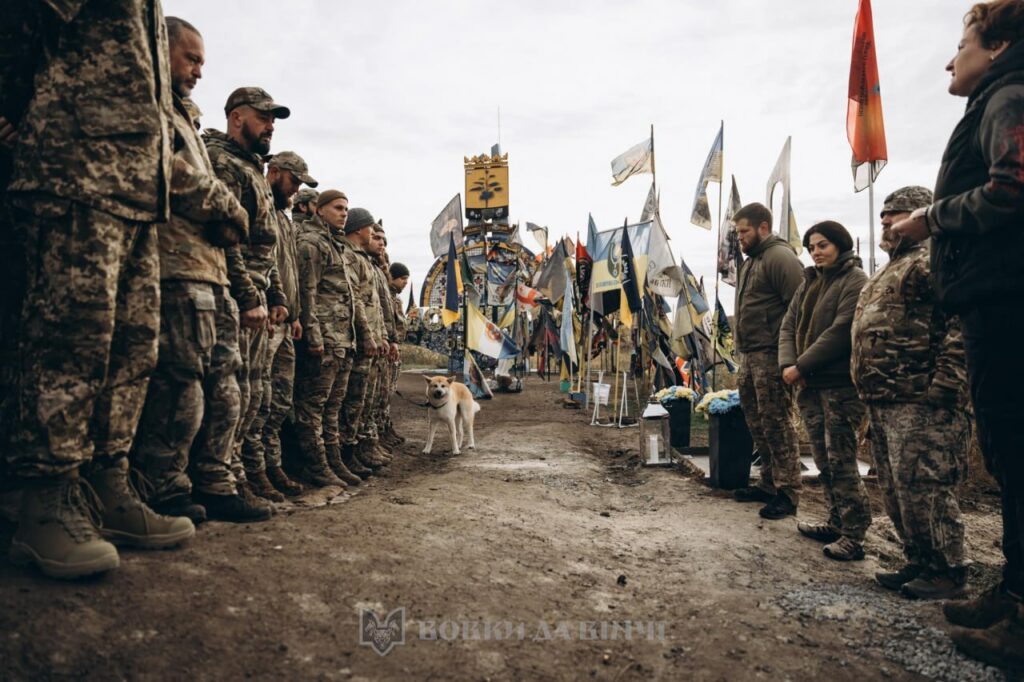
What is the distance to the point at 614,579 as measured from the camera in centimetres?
353

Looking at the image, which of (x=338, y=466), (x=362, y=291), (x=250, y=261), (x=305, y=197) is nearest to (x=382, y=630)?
(x=250, y=261)

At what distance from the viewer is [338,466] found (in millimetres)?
6078

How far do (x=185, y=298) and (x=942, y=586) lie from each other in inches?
162

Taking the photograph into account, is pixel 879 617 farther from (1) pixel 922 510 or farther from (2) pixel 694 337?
(2) pixel 694 337

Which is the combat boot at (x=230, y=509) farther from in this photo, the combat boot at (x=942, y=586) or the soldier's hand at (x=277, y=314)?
the combat boot at (x=942, y=586)

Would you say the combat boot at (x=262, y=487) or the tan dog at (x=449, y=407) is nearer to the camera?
the combat boot at (x=262, y=487)

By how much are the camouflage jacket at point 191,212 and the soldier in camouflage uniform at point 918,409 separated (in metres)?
3.31

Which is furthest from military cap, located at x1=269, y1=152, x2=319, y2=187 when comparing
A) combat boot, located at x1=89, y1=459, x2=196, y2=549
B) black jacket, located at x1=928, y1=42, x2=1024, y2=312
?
black jacket, located at x1=928, y1=42, x2=1024, y2=312

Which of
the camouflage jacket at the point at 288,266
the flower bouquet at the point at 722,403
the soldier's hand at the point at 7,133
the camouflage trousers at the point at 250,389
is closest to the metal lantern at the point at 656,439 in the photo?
the flower bouquet at the point at 722,403

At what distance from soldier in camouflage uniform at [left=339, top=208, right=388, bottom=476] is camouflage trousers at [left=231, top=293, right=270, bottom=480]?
1.86 metres

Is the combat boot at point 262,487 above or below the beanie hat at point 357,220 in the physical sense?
below

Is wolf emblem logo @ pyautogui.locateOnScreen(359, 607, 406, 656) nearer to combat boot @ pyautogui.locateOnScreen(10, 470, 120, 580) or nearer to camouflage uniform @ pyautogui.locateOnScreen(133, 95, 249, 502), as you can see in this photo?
combat boot @ pyautogui.locateOnScreen(10, 470, 120, 580)

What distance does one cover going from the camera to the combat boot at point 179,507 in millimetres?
3123

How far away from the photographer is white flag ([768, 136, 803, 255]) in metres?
9.76
